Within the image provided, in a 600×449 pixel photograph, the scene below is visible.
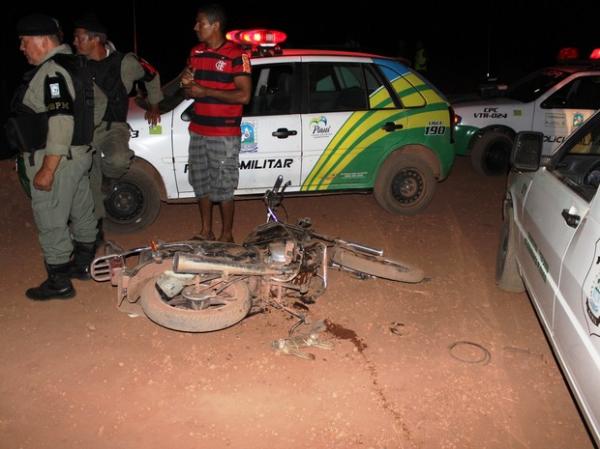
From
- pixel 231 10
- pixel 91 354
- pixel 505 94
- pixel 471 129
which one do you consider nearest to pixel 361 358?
pixel 91 354

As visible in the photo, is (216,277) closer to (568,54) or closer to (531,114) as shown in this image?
(531,114)

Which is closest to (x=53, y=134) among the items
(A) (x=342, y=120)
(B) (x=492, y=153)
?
(A) (x=342, y=120)

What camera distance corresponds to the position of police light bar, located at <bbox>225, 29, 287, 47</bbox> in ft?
16.1

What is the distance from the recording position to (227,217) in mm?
5230

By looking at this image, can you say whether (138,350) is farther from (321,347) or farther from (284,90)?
(284,90)

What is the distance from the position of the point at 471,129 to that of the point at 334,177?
3.31m

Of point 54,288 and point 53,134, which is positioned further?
point 54,288

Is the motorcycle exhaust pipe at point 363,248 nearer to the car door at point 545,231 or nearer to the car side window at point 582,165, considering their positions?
the car door at point 545,231

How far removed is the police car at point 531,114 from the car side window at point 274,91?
11.7 ft

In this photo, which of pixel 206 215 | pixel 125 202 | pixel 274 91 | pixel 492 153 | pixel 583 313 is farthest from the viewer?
pixel 492 153

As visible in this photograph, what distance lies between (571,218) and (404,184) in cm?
357

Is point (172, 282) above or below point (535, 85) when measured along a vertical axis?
below

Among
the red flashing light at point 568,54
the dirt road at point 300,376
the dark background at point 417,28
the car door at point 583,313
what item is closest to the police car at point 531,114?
the red flashing light at point 568,54

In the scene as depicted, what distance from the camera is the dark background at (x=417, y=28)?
1003 inches
